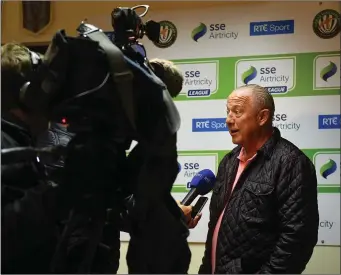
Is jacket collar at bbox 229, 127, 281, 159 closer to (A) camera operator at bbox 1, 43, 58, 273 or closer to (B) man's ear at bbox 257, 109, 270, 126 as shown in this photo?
(B) man's ear at bbox 257, 109, 270, 126

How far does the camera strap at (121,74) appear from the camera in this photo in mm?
869

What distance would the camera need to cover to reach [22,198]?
86 cm

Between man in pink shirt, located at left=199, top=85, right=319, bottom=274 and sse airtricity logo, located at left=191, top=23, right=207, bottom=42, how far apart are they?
3.63 ft

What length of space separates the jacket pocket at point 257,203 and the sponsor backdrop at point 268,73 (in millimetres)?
827

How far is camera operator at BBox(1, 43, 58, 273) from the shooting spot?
2.81 ft

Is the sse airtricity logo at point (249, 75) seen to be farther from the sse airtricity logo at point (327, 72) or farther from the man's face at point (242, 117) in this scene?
the man's face at point (242, 117)

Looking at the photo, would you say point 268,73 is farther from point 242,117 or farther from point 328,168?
point 242,117

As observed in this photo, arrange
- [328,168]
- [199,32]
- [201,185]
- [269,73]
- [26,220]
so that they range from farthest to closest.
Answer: [199,32]
[269,73]
[328,168]
[201,185]
[26,220]

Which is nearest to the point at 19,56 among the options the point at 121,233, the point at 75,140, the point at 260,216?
the point at 75,140

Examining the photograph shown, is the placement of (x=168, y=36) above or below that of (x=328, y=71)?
above

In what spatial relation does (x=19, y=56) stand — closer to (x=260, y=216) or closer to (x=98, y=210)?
(x=98, y=210)

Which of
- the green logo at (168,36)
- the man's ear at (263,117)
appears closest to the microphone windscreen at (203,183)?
the man's ear at (263,117)

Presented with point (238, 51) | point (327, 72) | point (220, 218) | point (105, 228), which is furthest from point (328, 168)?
point (105, 228)

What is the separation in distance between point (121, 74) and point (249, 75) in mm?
1950
